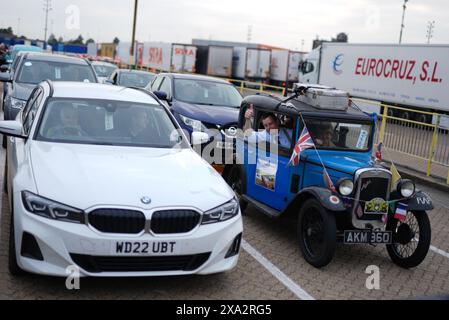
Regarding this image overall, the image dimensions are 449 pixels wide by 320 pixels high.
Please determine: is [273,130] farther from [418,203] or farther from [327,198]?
[418,203]

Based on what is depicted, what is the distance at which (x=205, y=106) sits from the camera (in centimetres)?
1106

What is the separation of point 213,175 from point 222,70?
44.2 metres

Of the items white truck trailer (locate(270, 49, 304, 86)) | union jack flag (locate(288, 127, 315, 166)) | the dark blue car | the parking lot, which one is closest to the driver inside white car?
the parking lot

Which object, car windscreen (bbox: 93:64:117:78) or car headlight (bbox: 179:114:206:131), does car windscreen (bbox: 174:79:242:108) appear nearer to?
car headlight (bbox: 179:114:206:131)

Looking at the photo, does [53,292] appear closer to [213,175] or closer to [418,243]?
[213,175]

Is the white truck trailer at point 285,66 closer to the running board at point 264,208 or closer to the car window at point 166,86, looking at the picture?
the car window at point 166,86

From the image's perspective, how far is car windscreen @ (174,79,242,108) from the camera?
1148cm

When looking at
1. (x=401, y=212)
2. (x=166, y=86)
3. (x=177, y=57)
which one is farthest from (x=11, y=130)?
(x=177, y=57)

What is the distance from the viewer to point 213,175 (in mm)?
5281

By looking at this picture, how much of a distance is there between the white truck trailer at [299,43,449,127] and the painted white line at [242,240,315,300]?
14.6 m

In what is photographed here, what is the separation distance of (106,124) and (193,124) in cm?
458

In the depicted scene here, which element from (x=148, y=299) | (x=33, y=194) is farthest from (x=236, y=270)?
(x=33, y=194)

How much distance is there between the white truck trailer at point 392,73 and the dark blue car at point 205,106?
9750mm

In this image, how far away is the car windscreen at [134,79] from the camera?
56.3 feet
